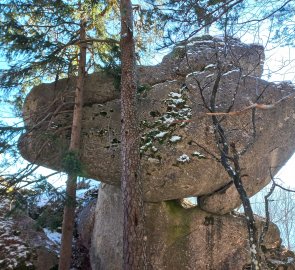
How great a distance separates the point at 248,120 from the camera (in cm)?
886

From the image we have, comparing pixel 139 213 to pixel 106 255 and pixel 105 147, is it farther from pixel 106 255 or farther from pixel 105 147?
pixel 106 255

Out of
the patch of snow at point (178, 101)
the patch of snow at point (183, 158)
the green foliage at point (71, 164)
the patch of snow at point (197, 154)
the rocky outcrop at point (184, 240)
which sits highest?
the patch of snow at point (178, 101)

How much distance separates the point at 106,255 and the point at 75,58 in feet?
15.7

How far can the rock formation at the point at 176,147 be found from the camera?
8156mm

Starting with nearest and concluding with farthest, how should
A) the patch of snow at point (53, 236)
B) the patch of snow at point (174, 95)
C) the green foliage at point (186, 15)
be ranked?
the green foliage at point (186, 15) < the patch of snow at point (174, 95) < the patch of snow at point (53, 236)

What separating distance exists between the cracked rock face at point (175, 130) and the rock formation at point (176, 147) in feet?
0.07

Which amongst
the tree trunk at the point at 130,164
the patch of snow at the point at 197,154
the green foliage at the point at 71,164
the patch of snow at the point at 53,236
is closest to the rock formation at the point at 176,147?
the patch of snow at the point at 197,154

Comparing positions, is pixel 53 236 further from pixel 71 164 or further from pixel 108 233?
pixel 71 164

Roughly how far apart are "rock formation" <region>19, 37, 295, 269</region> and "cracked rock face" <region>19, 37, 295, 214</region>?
0.02 m

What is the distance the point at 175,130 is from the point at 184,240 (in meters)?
2.48

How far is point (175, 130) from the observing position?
8.47 meters

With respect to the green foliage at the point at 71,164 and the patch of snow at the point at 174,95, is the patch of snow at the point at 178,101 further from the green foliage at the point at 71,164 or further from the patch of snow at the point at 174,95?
the green foliage at the point at 71,164

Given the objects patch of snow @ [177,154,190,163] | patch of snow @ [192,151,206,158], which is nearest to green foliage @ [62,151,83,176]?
patch of snow @ [177,154,190,163]

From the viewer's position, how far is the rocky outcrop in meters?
8.25
